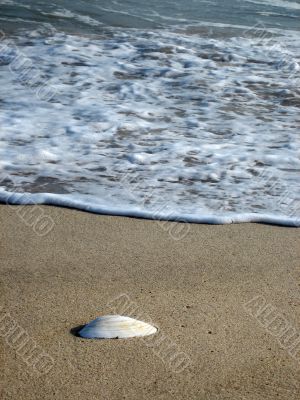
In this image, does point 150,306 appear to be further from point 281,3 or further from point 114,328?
point 281,3

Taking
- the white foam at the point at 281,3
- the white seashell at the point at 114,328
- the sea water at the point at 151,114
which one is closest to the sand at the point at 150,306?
the white seashell at the point at 114,328

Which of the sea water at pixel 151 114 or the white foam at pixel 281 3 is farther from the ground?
the white foam at pixel 281 3

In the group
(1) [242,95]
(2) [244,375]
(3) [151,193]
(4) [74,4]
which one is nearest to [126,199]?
(3) [151,193]

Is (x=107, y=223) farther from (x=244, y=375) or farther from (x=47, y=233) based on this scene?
(x=244, y=375)

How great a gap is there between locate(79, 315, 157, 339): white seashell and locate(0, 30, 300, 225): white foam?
1.27 meters

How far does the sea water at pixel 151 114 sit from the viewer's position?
467cm

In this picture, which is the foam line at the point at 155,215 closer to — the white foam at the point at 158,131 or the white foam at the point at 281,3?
the white foam at the point at 158,131

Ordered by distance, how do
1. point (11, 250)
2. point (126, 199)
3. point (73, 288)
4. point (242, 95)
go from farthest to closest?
point (242, 95)
point (126, 199)
point (11, 250)
point (73, 288)

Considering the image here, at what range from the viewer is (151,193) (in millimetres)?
4684

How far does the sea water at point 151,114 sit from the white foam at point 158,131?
1cm

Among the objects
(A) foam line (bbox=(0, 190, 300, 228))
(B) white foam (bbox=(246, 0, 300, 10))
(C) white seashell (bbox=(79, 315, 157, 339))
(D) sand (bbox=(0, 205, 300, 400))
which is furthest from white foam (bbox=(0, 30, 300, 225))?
(B) white foam (bbox=(246, 0, 300, 10))

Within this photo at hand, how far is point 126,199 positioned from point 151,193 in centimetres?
19

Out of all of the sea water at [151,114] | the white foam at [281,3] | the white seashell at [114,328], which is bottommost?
the sea water at [151,114]

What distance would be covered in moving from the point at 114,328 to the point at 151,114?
133 inches
